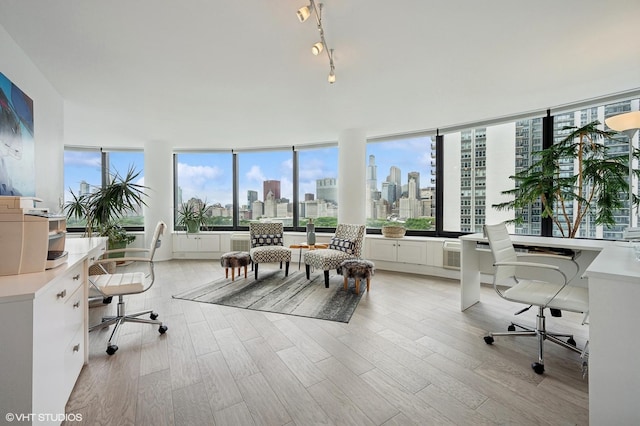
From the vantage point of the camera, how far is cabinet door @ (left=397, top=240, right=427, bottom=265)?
15.8 ft

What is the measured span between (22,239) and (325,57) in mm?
2613

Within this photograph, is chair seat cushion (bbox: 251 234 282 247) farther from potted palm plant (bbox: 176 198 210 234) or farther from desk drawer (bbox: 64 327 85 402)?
desk drawer (bbox: 64 327 85 402)

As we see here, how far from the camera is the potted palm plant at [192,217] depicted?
20.4ft

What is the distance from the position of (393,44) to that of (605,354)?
2.57 meters

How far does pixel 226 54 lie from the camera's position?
2582 millimetres

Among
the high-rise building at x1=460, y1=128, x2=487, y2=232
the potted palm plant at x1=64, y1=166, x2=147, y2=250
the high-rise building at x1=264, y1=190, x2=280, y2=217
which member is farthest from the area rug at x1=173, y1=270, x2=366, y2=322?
the high-rise building at x1=460, y1=128, x2=487, y2=232

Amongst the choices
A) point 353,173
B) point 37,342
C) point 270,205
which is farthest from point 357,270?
point 270,205

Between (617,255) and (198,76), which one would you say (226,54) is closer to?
(198,76)

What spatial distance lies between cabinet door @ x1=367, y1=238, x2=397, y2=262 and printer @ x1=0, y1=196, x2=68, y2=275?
449cm

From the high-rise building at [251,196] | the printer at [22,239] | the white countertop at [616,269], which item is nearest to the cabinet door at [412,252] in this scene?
the white countertop at [616,269]

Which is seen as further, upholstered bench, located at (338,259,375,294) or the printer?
upholstered bench, located at (338,259,375,294)

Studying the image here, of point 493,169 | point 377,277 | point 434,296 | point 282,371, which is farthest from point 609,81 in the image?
point 282,371

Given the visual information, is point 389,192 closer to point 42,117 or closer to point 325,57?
point 325,57

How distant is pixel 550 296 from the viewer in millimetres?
2084
